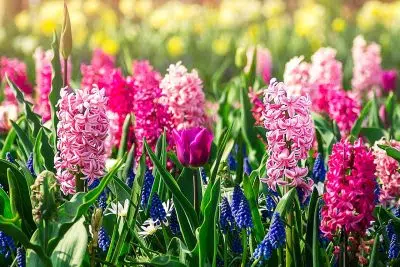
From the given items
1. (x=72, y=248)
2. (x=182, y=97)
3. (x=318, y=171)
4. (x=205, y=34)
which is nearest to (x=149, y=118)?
(x=182, y=97)

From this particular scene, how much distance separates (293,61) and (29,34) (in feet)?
24.1

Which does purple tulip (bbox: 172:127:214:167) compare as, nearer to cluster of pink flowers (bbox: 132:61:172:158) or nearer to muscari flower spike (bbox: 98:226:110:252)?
muscari flower spike (bbox: 98:226:110:252)

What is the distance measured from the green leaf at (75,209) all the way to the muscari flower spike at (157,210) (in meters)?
0.35

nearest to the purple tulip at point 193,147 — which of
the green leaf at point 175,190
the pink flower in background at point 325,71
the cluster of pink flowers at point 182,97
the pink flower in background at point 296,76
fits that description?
the green leaf at point 175,190

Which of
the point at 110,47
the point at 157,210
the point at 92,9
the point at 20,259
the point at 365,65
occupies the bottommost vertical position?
the point at 20,259

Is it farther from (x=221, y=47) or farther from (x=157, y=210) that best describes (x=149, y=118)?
(x=221, y=47)

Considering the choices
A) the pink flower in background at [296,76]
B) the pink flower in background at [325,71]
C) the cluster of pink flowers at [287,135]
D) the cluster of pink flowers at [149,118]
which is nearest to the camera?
the cluster of pink flowers at [287,135]

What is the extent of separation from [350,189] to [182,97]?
125 centimetres

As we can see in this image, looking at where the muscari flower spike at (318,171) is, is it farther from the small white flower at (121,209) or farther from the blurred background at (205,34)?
the blurred background at (205,34)

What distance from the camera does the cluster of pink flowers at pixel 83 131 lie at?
7.43 ft

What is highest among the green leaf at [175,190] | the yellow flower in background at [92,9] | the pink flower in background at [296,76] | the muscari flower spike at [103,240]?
the yellow flower in background at [92,9]

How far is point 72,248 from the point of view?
2131 millimetres

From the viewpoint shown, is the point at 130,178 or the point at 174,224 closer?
the point at 174,224

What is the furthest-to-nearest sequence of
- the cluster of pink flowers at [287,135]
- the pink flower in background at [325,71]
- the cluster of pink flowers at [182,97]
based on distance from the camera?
the pink flower in background at [325,71] → the cluster of pink flowers at [182,97] → the cluster of pink flowers at [287,135]
